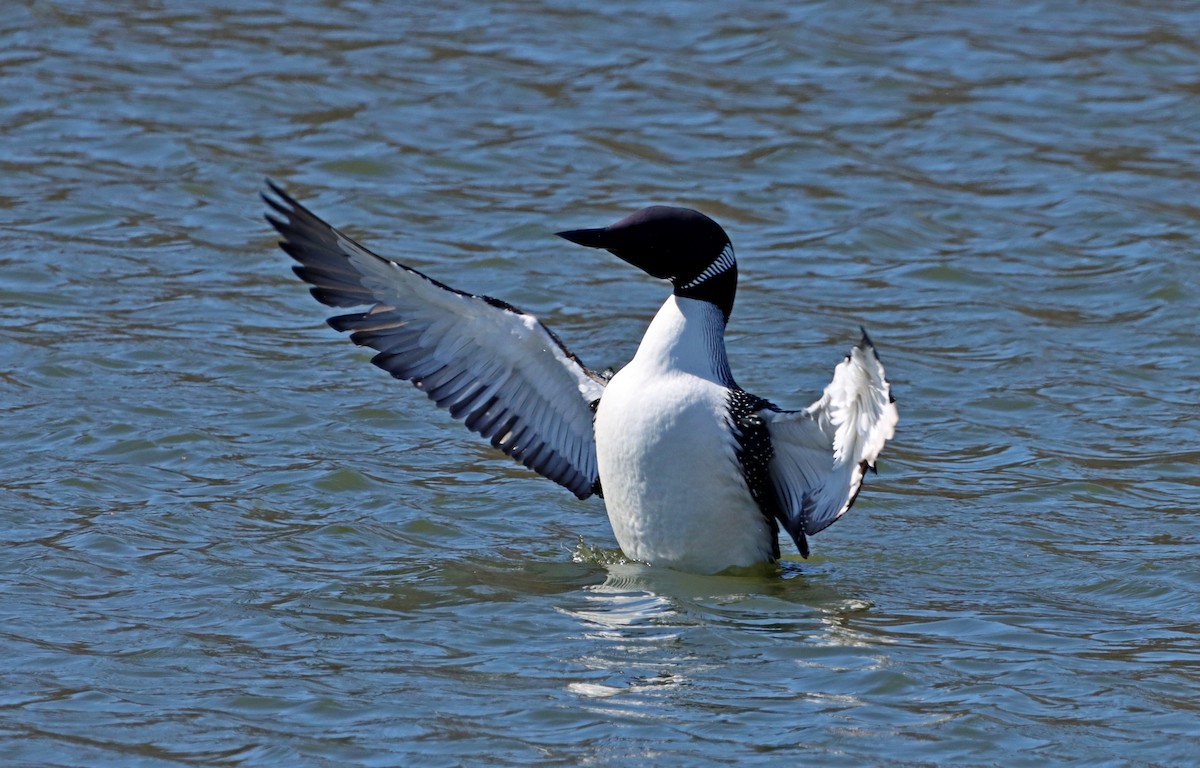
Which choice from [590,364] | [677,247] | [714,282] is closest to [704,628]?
[714,282]

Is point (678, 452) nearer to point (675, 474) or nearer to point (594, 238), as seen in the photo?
point (675, 474)

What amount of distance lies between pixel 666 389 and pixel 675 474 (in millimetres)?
332

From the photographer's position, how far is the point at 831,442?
7223 mm

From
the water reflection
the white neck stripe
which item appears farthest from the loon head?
the water reflection

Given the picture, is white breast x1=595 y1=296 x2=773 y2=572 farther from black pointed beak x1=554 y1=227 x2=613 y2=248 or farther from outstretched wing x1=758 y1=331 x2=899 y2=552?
Answer: black pointed beak x1=554 y1=227 x2=613 y2=248

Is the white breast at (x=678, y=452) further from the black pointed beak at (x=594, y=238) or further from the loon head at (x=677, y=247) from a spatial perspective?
the black pointed beak at (x=594, y=238)

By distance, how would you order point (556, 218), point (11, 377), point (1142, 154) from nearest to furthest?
point (11, 377) → point (556, 218) → point (1142, 154)

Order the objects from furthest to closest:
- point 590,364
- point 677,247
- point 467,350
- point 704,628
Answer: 1. point 590,364
2. point 467,350
3. point 677,247
4. point 704,628

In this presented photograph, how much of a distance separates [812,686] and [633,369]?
1.59 m

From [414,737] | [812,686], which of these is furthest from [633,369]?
[414,737]

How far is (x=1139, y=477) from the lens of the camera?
905 cm

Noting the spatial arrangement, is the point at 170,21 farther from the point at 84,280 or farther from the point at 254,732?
the point at 254,732

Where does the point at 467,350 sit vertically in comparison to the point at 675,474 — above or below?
above

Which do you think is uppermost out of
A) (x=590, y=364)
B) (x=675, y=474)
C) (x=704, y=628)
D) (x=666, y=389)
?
(x=666, y=389)
